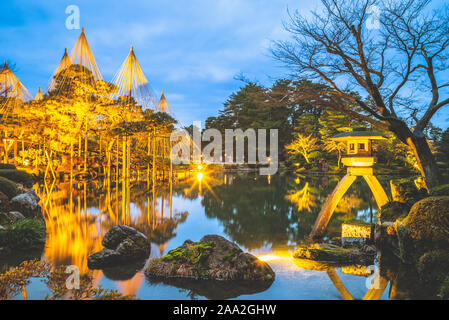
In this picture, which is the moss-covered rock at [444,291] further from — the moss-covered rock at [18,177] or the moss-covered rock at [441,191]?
the moss-covered rock at [18,177]

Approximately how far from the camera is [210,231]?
9070 mm

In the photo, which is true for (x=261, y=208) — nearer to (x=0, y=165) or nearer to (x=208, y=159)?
(x=0, y=165)

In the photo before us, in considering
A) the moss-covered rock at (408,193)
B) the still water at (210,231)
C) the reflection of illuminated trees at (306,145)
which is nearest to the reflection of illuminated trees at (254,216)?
the still water at (210,231)

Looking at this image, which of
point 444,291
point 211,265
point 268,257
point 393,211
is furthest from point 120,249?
point 393,211

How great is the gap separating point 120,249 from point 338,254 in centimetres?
479

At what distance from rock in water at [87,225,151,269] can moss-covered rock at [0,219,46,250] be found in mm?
1992

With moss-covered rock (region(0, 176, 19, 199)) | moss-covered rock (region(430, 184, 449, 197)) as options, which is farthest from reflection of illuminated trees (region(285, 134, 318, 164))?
moss-covered rock (region(0, 176, 19, 199))

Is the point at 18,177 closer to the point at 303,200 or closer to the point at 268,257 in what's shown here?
the point at 303,200

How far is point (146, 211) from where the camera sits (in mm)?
11109

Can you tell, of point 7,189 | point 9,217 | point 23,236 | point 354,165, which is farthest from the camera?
point 7,189

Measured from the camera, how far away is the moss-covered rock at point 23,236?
6.50 m

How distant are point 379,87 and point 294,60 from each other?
2908 millimetres
